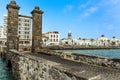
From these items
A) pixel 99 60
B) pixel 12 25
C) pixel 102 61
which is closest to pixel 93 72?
pixel 102 61

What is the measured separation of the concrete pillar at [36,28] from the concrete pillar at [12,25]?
1.84 meters

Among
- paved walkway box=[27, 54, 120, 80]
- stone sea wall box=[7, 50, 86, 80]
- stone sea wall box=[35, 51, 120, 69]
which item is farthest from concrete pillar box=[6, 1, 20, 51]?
paved walkway box=[27, 54, 120, 80]

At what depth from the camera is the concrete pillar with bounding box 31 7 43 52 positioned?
15.5m

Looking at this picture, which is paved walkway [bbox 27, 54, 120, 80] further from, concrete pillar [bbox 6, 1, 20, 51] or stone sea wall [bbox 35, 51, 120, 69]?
concrete pillar [bbox 6, 1, 20, 51]

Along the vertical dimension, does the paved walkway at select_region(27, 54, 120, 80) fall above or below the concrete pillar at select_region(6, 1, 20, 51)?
below

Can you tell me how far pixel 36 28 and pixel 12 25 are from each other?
252 centimetres

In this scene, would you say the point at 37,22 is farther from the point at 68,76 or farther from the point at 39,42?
the point at 68,76

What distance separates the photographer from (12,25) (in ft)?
47.5

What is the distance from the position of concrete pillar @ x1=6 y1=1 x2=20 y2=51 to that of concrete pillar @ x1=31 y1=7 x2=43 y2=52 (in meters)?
1.84

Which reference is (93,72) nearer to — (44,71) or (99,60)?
(44,71)

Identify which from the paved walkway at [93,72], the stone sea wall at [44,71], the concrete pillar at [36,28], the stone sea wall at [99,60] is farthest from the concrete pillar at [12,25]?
the paved walkway at [93,72]

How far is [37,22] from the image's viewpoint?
15.6 m

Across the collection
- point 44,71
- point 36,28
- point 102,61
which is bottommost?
point 44,71

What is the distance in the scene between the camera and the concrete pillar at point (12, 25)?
14.4 meters
